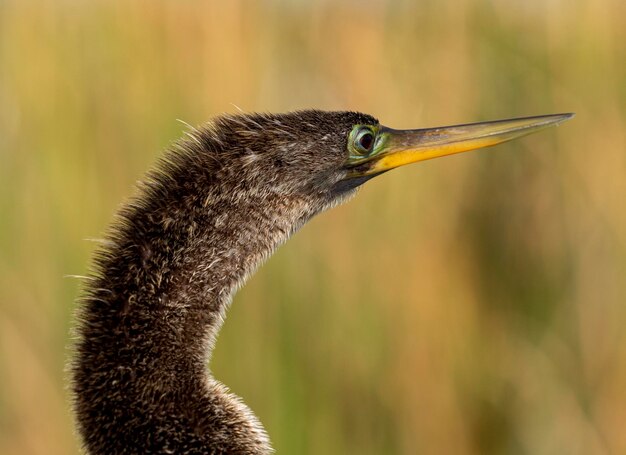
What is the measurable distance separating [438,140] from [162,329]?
0.76 metres

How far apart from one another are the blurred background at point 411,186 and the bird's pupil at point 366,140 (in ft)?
2.59

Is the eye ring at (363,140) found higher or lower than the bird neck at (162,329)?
higher

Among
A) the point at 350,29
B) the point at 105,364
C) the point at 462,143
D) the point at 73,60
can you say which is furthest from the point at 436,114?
the point at 105,364

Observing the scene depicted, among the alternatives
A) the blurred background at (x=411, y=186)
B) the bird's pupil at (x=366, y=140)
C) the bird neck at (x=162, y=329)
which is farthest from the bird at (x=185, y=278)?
the blurred background at (x=411, y=186)

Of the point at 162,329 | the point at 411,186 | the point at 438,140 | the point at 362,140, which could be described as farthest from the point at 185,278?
the point at 411,186

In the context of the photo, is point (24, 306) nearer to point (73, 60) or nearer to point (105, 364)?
point (73, 60)

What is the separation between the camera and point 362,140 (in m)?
2.20

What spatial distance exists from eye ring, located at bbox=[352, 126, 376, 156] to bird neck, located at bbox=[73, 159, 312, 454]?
343mm

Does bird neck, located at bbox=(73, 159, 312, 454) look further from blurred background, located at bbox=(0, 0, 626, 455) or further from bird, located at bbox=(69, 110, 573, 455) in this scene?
blurred background, located at bbox=(0, 0, 626, 455)

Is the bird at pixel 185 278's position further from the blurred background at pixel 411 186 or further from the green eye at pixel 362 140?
the blurred background at pixel 411 186

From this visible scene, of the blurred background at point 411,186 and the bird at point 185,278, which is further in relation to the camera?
the blurred background at point 411,186

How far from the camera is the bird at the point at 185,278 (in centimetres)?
180

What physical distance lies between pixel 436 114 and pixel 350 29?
14.3 inches

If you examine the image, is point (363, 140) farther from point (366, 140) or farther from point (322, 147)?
point (322, 147)
